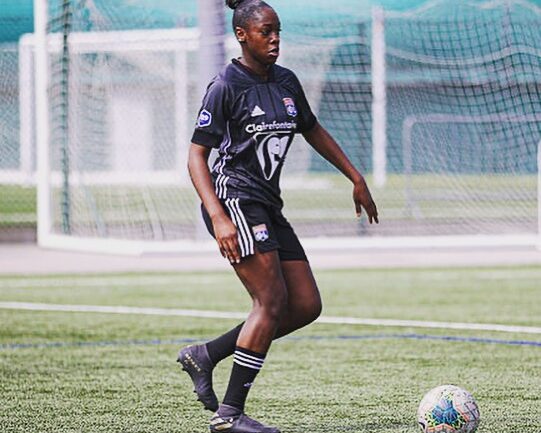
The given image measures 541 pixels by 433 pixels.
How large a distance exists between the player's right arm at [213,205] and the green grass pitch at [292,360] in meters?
0.88

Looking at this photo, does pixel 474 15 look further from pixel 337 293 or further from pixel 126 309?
pixel 126 309

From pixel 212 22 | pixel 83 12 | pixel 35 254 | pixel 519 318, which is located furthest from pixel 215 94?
pixel 35 254

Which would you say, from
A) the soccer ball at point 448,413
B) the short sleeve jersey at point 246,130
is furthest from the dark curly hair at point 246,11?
the soccer ball at point 448,413

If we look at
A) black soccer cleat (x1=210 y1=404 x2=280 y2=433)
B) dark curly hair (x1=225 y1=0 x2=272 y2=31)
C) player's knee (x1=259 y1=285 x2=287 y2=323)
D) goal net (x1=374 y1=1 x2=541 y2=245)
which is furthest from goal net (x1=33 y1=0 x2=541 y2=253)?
black soccer cleat (x1=210 y1=404 x2=280 y2=433)

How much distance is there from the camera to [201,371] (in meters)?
6.25

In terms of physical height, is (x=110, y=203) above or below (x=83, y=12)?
below

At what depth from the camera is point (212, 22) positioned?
1188 centimetres

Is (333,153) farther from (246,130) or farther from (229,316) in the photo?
(229,316)

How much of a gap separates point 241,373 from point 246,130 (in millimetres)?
1011

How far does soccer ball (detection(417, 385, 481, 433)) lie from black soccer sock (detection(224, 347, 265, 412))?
715 millimetres

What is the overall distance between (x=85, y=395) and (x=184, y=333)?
8.97 ft

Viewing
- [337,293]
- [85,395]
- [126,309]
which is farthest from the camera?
[337,293]

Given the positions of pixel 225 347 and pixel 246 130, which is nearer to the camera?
pixel 246 130

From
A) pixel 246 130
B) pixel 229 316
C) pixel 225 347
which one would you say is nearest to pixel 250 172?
pixel 246 130
